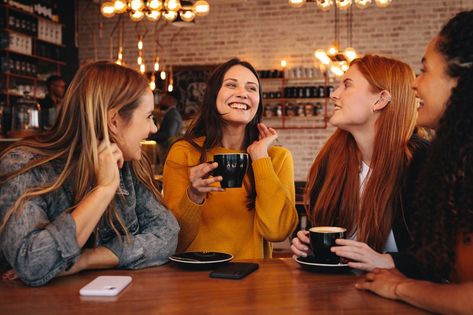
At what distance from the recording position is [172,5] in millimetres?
5234

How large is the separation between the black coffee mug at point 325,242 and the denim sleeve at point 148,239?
17.3 inches

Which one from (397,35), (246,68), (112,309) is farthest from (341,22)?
(112,309)

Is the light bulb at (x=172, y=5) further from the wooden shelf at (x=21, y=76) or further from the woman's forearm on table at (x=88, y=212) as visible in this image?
the woman's forearm on table at (x=88, y=212)

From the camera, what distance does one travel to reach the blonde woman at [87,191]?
1.38 metres

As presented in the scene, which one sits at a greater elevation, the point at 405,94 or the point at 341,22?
the point at 341,22

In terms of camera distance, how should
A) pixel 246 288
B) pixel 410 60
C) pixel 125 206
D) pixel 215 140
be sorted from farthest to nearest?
pixel 410 60 < pixel 215 140 < pixel 125 206 < pixel 246 288

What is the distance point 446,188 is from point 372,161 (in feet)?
2.49

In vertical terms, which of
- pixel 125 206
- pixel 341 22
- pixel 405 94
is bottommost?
pixel 125 206

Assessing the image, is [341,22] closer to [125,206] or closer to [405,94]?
[405,94]

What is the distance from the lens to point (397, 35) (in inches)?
344

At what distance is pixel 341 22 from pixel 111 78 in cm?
780

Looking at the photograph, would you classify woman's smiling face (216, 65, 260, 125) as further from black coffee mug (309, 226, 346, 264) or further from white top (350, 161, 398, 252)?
black coffee mug (309, 226, 346, 264)

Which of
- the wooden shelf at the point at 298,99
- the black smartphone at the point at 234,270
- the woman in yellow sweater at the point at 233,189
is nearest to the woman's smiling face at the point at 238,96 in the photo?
the woman in yellow sweater at the point at 233,189

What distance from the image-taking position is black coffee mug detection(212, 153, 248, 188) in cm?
166
